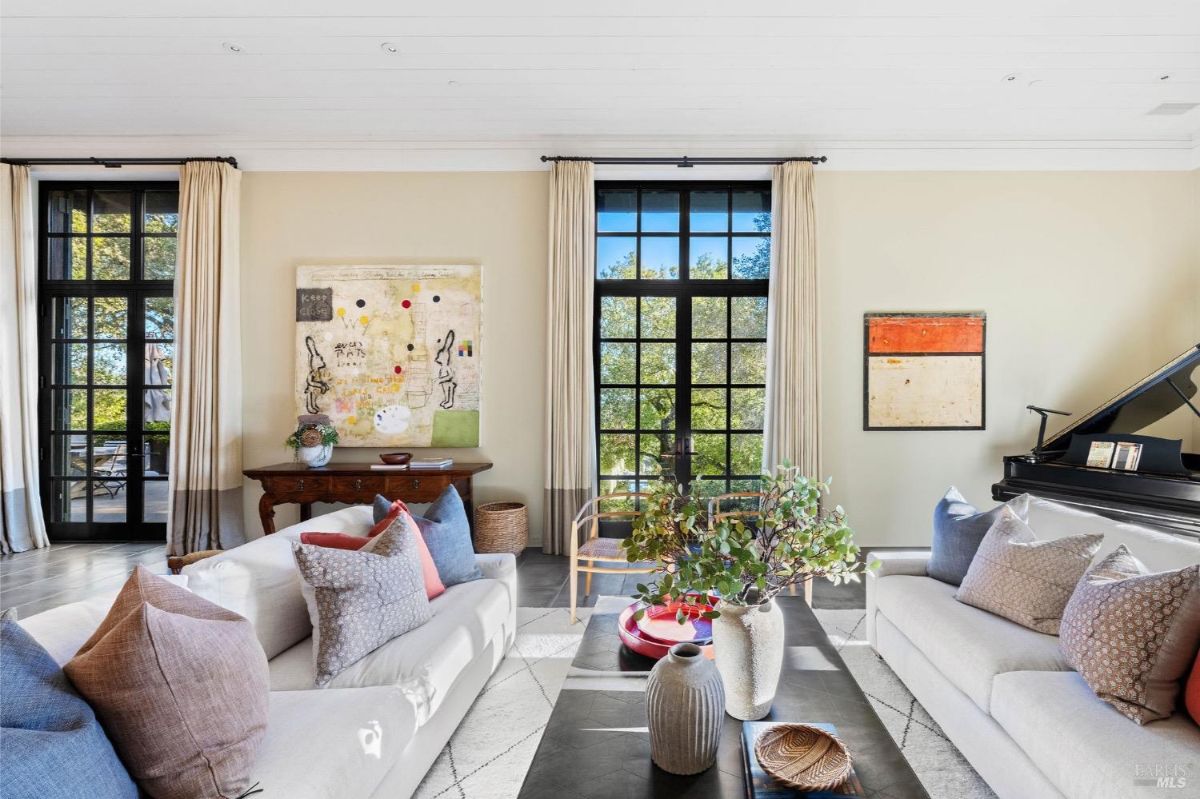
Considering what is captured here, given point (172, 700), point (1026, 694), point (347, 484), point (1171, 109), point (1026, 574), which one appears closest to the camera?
point (172, 700)

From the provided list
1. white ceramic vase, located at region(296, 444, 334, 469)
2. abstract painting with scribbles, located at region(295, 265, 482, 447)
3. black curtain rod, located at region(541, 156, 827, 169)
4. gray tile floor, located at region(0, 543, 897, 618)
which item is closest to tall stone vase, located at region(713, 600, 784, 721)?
gray tile floor, located at region(0, 543, 897, 618)

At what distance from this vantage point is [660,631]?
80.1 inches

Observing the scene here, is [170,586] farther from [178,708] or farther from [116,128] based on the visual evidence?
[116,128]

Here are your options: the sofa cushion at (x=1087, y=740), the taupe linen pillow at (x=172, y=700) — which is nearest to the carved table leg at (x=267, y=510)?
the taupe linen pillow at (x=172, y=700)

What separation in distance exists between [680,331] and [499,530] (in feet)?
7.24

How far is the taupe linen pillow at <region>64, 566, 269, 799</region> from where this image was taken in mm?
1130

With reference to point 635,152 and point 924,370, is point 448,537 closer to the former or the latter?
point 635,152

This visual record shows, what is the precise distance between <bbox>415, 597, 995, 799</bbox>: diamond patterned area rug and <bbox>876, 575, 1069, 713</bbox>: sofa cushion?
27cm

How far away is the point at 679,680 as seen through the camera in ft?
4.46

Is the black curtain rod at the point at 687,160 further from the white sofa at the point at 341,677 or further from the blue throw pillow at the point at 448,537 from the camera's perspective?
the white sofa at the point at 341,677

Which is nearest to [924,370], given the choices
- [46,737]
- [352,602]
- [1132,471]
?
[1132,471]

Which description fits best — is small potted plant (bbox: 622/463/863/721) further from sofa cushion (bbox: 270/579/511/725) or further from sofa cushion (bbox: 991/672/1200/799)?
sofa cushion (bbox: 270/579/511/725)

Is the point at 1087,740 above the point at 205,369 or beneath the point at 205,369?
beneath

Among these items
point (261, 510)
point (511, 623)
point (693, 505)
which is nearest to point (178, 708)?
point (693, 505)
